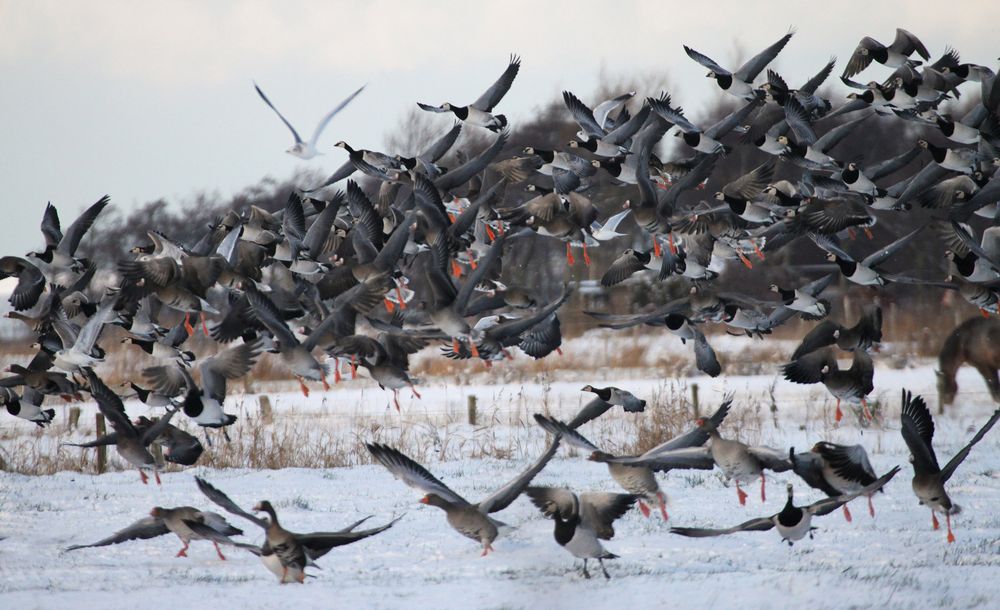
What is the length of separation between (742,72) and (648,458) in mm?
3583

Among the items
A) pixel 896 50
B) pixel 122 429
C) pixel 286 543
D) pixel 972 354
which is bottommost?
pixel 286 543

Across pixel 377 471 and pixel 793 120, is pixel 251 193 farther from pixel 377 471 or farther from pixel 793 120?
pixel 793 120

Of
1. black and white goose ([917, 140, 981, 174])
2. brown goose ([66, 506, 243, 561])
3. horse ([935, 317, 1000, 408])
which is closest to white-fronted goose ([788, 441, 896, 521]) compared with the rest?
black and white goose ([917, 140, 981, 174])

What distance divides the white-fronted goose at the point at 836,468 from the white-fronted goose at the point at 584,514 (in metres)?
1.33

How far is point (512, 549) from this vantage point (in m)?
8.77

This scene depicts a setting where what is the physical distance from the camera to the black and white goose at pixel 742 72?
8445mm

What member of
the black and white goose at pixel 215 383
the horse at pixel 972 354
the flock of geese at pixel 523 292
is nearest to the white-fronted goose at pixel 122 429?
the flock of geese at pixel 523 292

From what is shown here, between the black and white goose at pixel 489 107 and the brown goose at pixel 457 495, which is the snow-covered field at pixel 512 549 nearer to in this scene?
the brown goose at pixel 457 495

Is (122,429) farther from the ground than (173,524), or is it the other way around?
(122,429)

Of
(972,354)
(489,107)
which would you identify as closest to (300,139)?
(489,107)

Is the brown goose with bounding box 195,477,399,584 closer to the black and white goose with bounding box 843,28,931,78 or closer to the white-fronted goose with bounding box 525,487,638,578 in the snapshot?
the white-fronted goose with bounding box 525,487,638,578

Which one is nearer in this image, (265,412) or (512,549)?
(512,549)

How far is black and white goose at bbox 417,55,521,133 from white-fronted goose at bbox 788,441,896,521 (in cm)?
418

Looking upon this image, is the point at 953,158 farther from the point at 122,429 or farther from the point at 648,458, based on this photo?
the point at 122,429
